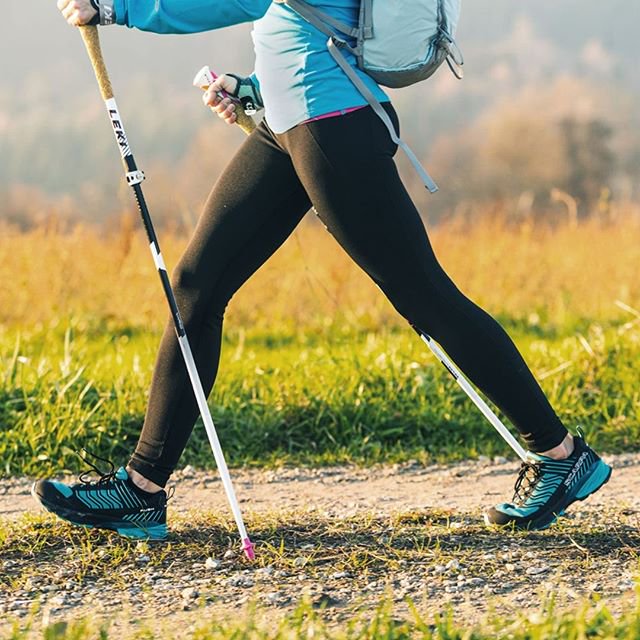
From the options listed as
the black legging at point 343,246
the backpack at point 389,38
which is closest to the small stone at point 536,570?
the black legging at point 343,246

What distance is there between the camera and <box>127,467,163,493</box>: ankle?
144 inches

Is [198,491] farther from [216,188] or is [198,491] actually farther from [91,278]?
[91,278]

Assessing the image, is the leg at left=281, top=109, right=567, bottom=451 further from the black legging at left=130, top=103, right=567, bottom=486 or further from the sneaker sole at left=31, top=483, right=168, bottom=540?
the sneaker sole at left=31, top=483, right=168, bottom=540

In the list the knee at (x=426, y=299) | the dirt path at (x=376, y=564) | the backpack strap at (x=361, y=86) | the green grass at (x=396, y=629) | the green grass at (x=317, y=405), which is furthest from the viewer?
the green grass at (x=317, y=405)

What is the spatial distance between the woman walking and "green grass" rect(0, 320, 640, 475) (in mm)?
1444

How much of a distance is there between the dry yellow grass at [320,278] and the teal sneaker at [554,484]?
366 cm

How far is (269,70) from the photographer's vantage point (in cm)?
333

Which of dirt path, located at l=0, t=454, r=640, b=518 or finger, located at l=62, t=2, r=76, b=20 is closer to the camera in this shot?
finger, located at l=62, t=2, r=76, b=20

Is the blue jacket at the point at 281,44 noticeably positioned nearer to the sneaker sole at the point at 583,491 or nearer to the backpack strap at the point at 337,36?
the backpack strap at the point at 337,36

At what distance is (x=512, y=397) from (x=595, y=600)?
27.3 inches

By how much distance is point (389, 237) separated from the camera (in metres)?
3.30

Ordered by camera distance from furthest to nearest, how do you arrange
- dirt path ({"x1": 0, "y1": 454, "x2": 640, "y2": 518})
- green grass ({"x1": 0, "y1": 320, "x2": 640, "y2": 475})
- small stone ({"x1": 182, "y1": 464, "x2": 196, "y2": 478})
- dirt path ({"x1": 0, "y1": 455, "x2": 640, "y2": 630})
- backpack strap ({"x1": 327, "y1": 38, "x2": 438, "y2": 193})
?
green grass ({"x1": 0, "y1": 320, "x2": 640, "y2": 475})
small stone ({"x1": 182, "y1": 464, "x2": 196, "y2": 478})
dirt path ({"x1": 0, "y1": 454, "x2": 640, "y2": 518})
backpack strap ({"x1": 327, "y1": 38, "x2": 438, "y2": 193})
dirt path ({"x1": 0, "y1": 455, "x2": 640, "y2": 630})

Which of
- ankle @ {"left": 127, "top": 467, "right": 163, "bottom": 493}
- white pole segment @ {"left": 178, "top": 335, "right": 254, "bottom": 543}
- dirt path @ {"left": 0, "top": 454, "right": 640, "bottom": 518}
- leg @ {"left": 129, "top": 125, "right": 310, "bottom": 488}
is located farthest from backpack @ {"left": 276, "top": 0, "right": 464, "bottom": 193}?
dirt path @ {"left": 0, "top": 454, "right": 640, "bottom": 518}

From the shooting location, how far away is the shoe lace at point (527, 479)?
3.64 m
